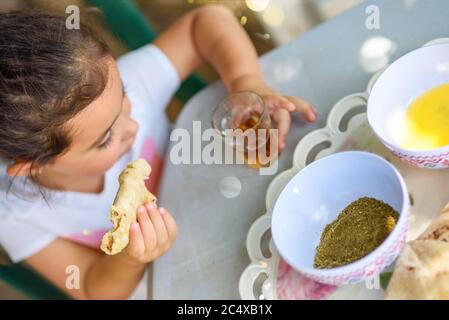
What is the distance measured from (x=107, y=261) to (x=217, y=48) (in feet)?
1.10

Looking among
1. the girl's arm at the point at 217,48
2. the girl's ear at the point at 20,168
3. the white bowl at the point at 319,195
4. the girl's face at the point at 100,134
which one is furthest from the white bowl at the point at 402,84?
the girl's ear at the point at 20,168

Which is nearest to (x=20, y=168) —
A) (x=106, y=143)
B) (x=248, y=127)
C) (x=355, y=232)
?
(x=106, y=143)

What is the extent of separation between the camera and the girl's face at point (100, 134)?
583mm

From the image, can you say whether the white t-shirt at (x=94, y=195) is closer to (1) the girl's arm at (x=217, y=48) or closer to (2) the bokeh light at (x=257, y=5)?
(1) the girl's arm at (x=217, y=48)

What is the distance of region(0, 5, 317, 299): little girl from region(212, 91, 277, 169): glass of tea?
18 mm

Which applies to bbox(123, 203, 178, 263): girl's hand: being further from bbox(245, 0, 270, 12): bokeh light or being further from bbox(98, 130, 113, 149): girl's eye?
bbox(245, 0, 270, 12): bokeh light

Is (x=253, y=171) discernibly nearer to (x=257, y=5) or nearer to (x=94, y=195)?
(x=94, y=195)

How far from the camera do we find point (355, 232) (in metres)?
0.48

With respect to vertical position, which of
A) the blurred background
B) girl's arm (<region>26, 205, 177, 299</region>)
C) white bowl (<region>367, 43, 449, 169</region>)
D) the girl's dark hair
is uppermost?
the girl's dark hair

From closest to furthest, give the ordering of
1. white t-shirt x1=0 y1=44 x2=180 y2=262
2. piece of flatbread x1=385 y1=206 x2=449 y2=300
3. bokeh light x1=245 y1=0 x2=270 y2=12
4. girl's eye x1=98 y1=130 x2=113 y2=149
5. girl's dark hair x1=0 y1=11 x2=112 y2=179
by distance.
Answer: piece of flatbread x1=385 y1=206 x2=449 y2=300 → girl's dark hair x1=0 y1=11 x2=112 y2=179 → girl's eye x1=98 y1=130 x2=113 y2=149 → white t-shirt x1=0 y1=44 x2=180 y2=262 → bokeh light x1=245 y1=0 x2=270 y2=12

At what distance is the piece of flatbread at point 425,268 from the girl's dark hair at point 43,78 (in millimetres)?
343

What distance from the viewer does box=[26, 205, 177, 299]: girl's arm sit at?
0.57 m

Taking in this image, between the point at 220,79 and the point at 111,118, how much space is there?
201 mm

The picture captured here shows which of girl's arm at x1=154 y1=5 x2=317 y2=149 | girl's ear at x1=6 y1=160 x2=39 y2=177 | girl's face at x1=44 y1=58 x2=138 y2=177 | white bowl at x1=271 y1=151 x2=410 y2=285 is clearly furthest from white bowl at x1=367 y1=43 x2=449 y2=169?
girl's ear at x1=6 y1=160 x2=39 y2=177
